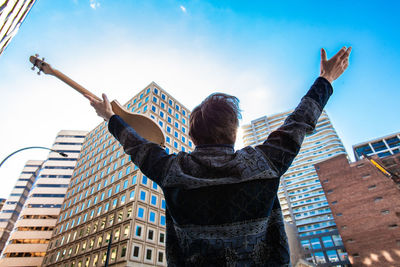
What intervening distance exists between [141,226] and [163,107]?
2167 centimetres

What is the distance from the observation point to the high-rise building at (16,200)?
238 ft

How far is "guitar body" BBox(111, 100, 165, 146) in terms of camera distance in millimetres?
2504

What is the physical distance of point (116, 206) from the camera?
31.4 m

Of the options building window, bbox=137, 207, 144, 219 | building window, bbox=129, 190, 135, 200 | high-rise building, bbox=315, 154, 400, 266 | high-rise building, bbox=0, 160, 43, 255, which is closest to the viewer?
building window, bbox=137, 207, 144, 219

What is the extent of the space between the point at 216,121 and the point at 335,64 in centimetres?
106

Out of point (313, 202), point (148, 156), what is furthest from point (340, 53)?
point (313, 202)

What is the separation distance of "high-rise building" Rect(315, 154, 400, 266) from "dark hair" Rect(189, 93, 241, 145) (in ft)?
158

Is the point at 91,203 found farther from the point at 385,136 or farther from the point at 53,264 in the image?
the point at 385,136

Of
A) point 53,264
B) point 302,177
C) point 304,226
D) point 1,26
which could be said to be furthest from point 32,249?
point 302,177

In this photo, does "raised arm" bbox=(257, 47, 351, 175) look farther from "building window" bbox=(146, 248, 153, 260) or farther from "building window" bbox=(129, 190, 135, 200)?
"building window" bbox=(129, 190, 135, 200)

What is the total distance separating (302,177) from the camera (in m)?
85.9

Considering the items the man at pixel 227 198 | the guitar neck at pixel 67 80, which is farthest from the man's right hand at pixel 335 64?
the guitar neck at pixel 67 80

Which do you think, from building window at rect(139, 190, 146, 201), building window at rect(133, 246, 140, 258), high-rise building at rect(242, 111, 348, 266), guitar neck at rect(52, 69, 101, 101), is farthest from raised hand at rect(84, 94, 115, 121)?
high-rise building at rect(242, 111, 348, 266)

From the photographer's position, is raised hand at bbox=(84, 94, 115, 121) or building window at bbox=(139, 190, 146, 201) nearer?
raised hand at bbox=(84, 94, 115, 121)
